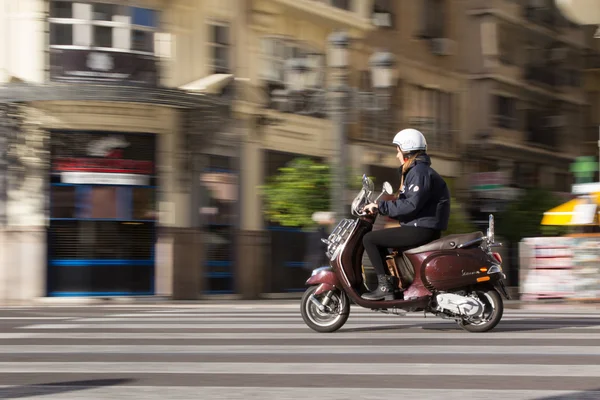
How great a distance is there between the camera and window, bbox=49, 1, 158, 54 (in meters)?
22.5

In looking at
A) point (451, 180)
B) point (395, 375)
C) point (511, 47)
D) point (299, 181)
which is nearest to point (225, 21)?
point (299, 181)

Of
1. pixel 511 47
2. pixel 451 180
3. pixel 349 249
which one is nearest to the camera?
pixel 349 249

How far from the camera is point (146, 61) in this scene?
23.1 meters

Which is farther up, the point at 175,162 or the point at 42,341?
the point at 175,162

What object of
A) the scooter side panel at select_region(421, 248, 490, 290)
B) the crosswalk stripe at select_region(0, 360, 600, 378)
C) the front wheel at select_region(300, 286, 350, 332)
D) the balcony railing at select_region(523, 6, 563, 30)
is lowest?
the crosswalk stripe at select_region(0, 360, 600, 378)

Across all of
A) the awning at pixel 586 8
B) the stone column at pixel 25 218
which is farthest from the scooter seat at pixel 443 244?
the stone column at pixel 25 218

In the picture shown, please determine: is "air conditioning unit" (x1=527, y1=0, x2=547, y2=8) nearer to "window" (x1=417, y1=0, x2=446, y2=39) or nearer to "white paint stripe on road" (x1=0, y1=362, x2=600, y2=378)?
"window" (x1=417, y1=0, x2=446, y2=39)

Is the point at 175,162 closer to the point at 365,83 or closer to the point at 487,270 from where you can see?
the point at 365,83

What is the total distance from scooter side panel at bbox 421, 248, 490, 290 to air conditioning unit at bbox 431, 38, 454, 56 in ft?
81.1

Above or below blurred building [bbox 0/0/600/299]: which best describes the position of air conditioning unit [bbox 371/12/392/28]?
above

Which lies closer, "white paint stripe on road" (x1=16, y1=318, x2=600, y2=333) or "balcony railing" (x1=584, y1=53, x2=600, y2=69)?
"white paint stripe on road" (x1=16, y1=318, x2=600, y2=333)

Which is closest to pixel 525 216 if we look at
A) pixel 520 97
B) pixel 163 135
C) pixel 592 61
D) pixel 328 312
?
pixel 520 97

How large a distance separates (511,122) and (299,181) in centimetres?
1657

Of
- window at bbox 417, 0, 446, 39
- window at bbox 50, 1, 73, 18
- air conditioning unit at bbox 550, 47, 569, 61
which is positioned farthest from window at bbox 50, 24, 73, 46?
air conditioning unit at bbox 550, 47, 569, 61
